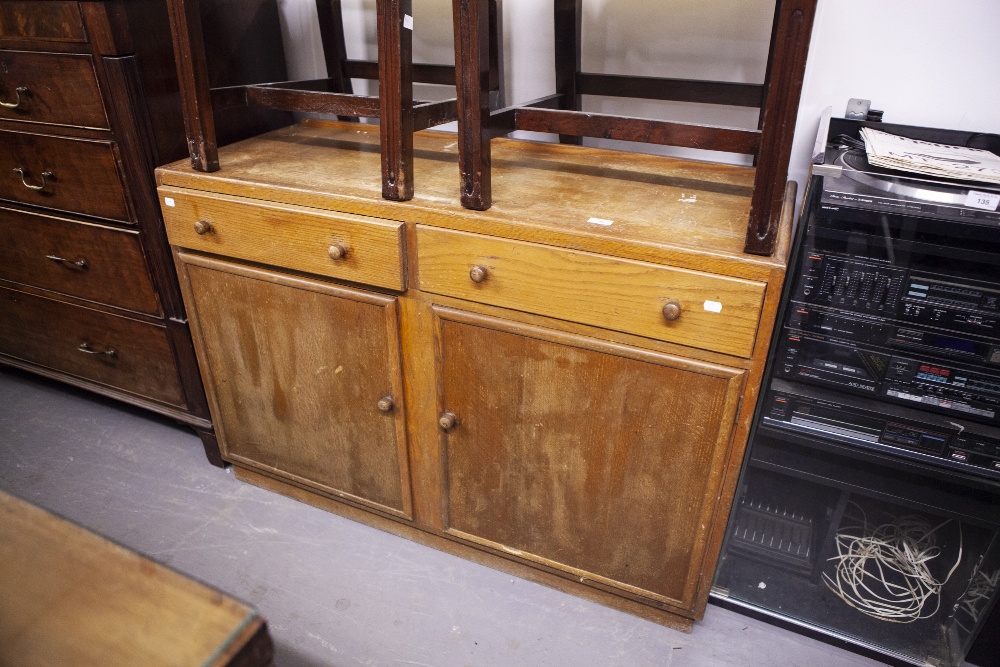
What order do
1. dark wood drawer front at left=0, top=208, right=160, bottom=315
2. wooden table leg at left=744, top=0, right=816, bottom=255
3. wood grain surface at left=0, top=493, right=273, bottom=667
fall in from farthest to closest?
dark wood drawer front at left=0, top=208, right=160, bottom=315
wooden table leg at left=744, top=0, right=816, bottom=255
wood grain surface at left=0, top=493, right=273, bottom=667

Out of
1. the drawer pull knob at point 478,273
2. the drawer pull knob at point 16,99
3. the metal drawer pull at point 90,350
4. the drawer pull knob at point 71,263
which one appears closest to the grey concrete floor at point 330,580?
the metal drawer pull at point 90,350

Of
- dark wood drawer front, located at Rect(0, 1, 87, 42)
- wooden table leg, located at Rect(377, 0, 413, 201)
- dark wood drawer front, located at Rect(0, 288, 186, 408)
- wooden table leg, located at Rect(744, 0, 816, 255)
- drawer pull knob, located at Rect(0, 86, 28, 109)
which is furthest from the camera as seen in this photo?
dark wood drawer front, located at Rect(0, 288, 186, 408)

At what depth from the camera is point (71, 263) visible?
163 centimetres

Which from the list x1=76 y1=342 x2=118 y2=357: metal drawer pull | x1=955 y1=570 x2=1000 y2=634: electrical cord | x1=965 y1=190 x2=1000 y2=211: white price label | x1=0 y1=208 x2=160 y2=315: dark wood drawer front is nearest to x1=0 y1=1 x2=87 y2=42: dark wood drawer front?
x1=0 y1=208 x2=160 y2=315: dark wood drawer front

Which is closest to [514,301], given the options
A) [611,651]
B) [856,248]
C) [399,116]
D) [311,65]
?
[399,116]

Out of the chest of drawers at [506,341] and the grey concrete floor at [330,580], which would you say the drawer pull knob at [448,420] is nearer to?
the chest of drawers at [506,341]

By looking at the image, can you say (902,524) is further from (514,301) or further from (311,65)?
(311,65)

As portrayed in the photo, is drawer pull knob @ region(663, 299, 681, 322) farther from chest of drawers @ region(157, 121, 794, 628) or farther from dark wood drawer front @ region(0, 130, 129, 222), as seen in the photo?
dark wood drawer front @ region(0, 130, 129, 222)

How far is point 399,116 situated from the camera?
1.11m

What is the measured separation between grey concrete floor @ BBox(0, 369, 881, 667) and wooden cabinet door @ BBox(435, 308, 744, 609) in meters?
0.12

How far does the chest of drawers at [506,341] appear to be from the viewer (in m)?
1.03

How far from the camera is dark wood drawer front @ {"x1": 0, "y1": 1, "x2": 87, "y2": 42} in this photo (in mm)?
1293

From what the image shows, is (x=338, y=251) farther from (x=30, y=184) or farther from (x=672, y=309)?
(x=30, y=184)

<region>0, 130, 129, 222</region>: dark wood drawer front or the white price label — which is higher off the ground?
the white price label
